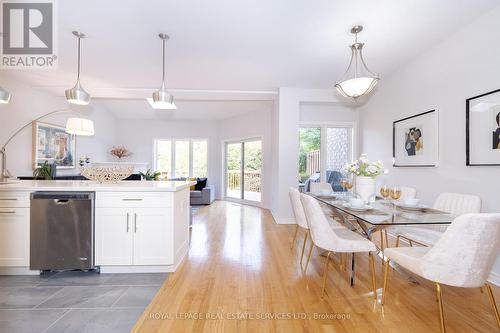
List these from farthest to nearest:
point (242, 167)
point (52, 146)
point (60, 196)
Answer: point (242, 167)
point (52, 146)
point (60, 196)

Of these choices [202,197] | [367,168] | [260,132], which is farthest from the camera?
[202,197]

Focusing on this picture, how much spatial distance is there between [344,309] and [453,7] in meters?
3.04

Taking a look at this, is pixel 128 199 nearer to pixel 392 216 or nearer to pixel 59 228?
pixel 59 228

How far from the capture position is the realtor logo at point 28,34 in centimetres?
242

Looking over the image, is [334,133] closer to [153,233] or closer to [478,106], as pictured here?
[478,106]

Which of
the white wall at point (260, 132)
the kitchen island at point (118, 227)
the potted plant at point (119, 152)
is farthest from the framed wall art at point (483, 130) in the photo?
the potted plant at point (119, 152)

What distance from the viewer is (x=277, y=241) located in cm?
341

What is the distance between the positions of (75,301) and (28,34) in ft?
10.2

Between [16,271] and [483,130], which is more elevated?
[483,130]

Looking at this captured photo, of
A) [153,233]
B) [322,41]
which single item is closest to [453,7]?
[322,41]

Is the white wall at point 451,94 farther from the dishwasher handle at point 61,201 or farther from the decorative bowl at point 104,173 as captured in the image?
the dishwasher handle at point 61,201

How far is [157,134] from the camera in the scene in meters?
7.50

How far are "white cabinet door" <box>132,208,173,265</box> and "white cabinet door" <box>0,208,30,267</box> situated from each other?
105 cm

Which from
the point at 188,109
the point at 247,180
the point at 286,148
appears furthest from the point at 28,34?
the point at 247,180
